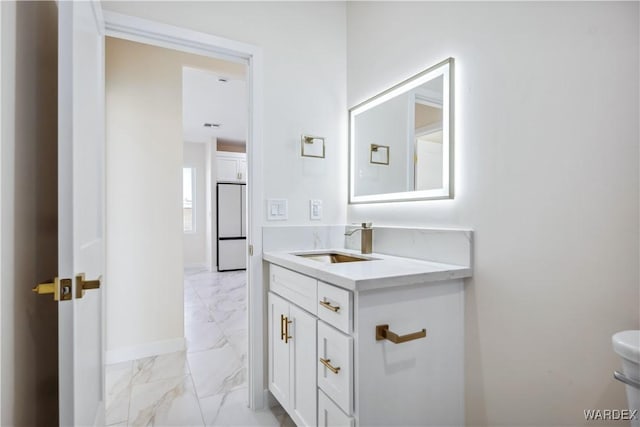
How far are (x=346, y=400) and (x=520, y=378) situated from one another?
2.10 feet

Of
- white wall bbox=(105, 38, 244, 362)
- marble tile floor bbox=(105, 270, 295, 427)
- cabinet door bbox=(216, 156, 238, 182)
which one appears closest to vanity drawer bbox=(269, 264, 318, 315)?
marble tile floor bbox=(105, 270, 295, 427)

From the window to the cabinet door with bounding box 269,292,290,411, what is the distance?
17.5 feet

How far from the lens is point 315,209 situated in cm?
207

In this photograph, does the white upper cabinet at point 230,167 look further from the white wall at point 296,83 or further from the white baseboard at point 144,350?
the white wall at point 296,83

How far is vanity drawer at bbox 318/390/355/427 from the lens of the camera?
1171 mm

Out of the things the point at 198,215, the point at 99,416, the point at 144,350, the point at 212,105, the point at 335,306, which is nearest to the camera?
the point at 335,306

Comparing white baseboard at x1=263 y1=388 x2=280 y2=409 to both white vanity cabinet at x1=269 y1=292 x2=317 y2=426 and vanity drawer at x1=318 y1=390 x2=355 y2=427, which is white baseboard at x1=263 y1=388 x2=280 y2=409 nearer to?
white vanity cabinet at x1=269 y1=292 x2=317 y2=426

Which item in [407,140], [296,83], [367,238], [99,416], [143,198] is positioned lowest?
[99,416]

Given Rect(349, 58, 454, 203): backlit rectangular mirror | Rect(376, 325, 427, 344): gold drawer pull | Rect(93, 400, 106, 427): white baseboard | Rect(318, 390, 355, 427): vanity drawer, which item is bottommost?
Rect(93, 400, 106, 427): white baseboard

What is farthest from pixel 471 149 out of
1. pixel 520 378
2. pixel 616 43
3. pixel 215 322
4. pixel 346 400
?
pixel 215 322

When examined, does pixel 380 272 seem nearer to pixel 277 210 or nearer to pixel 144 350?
pixel 277 210

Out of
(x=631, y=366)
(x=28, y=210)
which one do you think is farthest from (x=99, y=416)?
(x=631, y=366)

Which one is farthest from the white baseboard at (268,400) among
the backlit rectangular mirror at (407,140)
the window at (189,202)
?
the window at (189,202)

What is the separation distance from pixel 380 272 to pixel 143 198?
2.07 m
